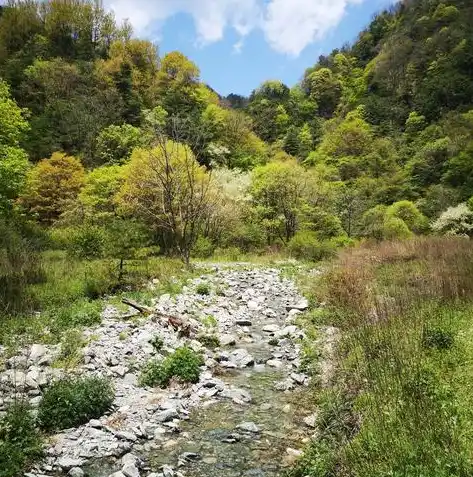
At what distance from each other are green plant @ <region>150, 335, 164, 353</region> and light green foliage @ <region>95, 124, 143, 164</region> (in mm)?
34604

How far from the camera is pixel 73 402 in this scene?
22.0 ft

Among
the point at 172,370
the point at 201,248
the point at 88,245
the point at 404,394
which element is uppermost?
the point at 88,245

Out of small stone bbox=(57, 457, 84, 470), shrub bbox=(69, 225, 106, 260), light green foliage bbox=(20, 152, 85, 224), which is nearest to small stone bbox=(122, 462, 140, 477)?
small stone bbox=(57, 457, 84, 470)

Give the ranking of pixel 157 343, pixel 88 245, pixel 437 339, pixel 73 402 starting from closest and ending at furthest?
1. pixel 73 402
2. pixel 437 339
3. pixel 157 343
4. pixel 88 245

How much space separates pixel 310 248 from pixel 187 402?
72.5 feet

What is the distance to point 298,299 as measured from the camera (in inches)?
633

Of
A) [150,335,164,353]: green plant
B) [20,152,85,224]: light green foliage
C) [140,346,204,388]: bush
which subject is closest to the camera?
[140,346,204,388]: bush

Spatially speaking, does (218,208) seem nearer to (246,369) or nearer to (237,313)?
(237,313)

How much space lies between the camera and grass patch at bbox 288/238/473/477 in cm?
412

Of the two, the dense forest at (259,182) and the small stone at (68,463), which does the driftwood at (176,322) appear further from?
the small stone at (68,463)

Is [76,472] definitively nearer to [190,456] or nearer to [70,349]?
[190,456]

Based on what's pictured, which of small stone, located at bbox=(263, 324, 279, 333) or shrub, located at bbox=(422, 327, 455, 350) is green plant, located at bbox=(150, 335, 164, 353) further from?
shrub, located at bbox=(422, 327, 455, 350)

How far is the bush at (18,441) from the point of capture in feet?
16.9

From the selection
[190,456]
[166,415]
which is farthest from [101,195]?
[190,456]
